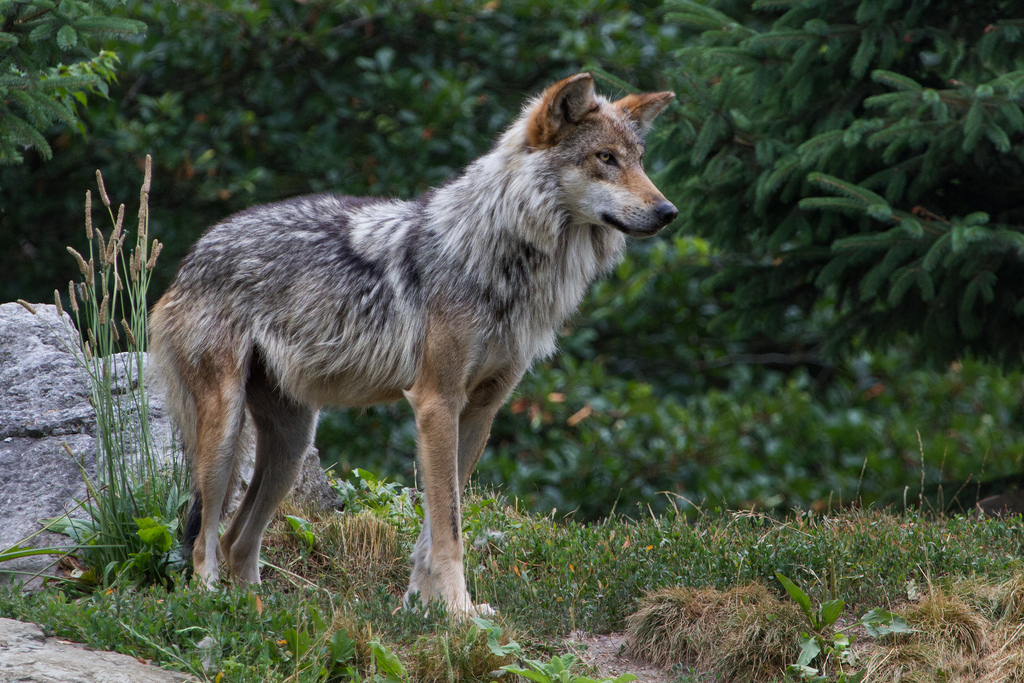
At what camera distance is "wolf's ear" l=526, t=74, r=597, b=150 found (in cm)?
449

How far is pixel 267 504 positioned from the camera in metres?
5.00

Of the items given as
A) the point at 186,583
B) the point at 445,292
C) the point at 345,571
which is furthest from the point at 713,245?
the point at 186,583

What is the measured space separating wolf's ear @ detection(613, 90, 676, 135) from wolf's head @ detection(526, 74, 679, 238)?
0.42 feet

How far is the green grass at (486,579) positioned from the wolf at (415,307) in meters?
0.34

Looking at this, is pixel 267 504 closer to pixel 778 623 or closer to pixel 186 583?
pixel 186 583

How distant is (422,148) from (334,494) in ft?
15.2

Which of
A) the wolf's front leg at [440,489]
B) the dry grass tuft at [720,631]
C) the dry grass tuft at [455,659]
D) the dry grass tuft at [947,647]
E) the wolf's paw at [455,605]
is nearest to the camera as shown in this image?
the dry grass tuft at [455,659]

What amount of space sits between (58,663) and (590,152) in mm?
3008

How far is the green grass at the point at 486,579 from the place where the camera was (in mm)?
3857

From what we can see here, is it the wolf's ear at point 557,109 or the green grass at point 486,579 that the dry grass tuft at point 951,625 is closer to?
the green grass at point 486,579

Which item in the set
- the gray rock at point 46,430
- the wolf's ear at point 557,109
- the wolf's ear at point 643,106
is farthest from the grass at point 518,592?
the wolf's ear at point 643,106

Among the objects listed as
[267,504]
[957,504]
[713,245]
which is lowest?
[957,504]

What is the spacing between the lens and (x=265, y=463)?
507 centimetres

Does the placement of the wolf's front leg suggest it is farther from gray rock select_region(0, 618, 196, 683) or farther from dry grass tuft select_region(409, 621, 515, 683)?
gray rock select_region(0, 618, 196, 683)
